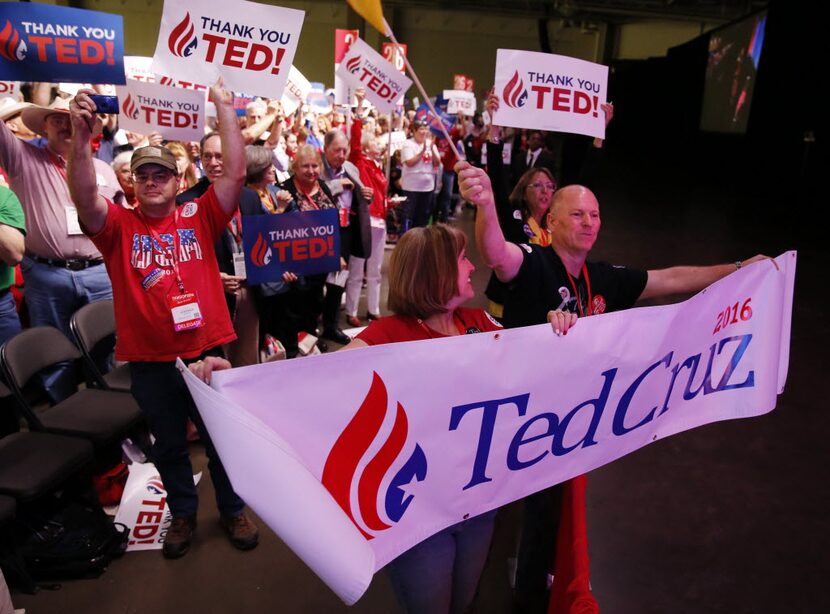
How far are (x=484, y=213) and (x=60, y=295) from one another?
2533 millimetres

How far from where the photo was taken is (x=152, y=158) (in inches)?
91.2

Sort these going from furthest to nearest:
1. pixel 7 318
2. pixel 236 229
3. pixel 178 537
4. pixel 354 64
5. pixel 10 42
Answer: pixel 354 64 → pixel 236 229 → pixel 7 318 → pixel 178 537 → pixel 10 42

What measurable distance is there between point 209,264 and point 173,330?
295 mm

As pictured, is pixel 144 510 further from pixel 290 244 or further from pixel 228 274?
pixel 290 244

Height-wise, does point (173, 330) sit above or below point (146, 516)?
above

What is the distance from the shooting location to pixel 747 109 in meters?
15.6

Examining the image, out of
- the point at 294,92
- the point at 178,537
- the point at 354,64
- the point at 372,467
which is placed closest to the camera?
the point at 372,467

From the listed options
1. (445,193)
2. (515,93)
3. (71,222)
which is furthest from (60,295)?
(445,193)

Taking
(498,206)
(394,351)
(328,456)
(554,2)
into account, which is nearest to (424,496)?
(328,456)

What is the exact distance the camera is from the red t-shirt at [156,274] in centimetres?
234

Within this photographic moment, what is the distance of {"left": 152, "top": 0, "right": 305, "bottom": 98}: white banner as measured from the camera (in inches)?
102

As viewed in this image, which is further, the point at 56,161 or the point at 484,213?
the point at 56,161

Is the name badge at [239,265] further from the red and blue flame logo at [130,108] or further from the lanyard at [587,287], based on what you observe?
the lanyard at [587,287]

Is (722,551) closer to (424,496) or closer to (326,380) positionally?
(424,496)
